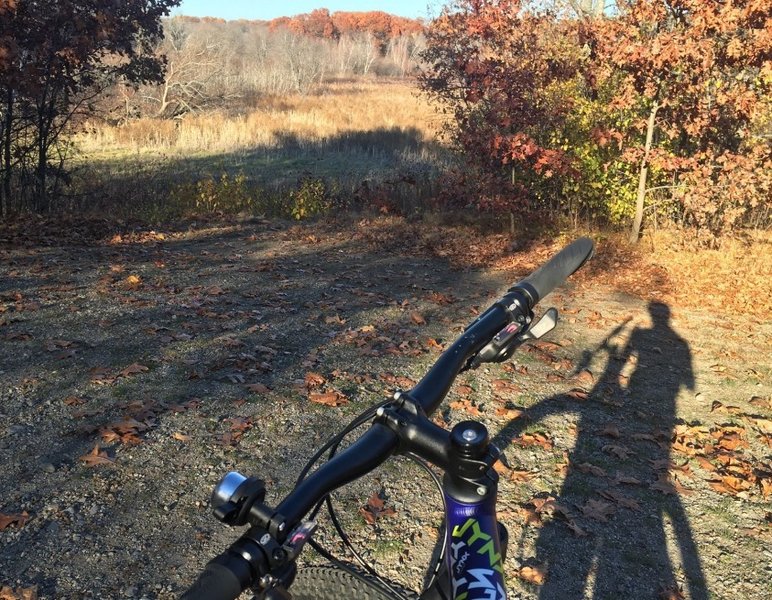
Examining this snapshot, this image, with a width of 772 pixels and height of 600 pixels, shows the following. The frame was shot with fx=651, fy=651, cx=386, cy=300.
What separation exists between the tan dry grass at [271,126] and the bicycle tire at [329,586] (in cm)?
1435

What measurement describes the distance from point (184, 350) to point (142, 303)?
1.70 m

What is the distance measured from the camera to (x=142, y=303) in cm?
784

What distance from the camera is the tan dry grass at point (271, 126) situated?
21844 mm

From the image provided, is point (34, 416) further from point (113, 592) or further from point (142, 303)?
point (142, 303)

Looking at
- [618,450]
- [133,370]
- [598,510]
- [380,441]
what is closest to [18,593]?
[133,370]

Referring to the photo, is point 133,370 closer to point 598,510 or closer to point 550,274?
point 598,510

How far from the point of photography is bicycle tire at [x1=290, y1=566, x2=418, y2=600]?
5.21ft

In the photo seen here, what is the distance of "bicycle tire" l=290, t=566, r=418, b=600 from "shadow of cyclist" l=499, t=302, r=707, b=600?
2.37 m

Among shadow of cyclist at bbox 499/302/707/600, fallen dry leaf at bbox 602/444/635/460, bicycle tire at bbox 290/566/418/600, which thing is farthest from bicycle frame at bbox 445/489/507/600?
fallen dry leaf at bbox 602/444/635/460

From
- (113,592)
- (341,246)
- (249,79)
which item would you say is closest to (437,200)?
(341,246)

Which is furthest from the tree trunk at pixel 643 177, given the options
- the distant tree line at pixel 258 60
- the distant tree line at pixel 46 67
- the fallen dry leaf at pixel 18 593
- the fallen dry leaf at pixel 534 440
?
the fallen dry leaf at pixel 18 593

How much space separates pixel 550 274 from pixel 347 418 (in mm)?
3810

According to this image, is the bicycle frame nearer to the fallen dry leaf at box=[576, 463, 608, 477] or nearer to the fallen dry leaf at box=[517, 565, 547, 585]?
the fallen dry leaf at box=[517, 565, 547, 585]

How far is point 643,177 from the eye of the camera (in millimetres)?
10906
